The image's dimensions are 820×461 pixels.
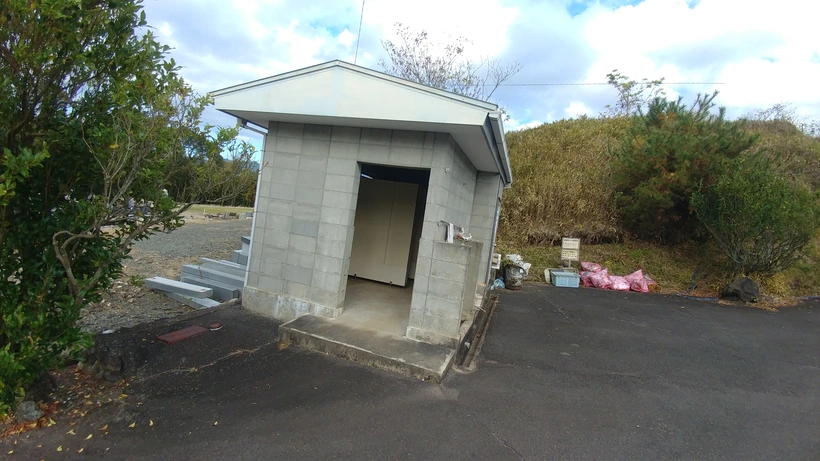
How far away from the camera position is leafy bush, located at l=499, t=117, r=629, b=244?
12.2 meters

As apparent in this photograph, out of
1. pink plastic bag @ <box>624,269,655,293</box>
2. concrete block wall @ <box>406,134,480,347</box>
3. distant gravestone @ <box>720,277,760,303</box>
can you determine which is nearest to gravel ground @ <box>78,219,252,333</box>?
concrete block wall @ <box>406,134,480,347</box>

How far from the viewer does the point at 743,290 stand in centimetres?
862

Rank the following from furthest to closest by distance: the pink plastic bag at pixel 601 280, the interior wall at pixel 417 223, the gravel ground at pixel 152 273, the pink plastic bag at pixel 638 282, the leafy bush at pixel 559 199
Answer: the leafy bush at pixel 559 199, the pink plastic bag at pixel 601 280, the pink plastic bag at pixel 638 282, the interior wall at pixel 417 223, the gravel ground at pixel 152 273

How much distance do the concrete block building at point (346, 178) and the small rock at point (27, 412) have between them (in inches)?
102

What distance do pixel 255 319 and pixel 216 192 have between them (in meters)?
2.41

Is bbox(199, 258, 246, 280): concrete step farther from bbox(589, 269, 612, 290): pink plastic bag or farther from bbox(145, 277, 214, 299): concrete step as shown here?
bbox(589, 269, 612, 290): pink plastic bag

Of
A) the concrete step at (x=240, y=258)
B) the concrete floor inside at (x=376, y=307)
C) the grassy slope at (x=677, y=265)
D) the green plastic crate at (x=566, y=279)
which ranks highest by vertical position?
the grassy slope at (x=677, y=265)

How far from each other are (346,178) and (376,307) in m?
2.00

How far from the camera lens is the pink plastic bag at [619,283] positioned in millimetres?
9586

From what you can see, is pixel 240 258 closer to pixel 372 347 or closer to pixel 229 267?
pixel 229 267

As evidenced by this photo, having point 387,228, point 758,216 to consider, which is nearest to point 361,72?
point 387,228

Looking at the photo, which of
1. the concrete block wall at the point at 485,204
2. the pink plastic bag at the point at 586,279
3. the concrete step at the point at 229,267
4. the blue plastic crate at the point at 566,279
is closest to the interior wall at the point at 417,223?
the concrete block wall at the point at 485,204

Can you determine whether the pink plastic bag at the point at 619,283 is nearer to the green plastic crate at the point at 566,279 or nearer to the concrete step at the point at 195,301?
the green plastic crate at the point at 566,279

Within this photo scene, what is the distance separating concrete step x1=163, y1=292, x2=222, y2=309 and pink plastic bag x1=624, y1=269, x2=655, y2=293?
31.0 ft
